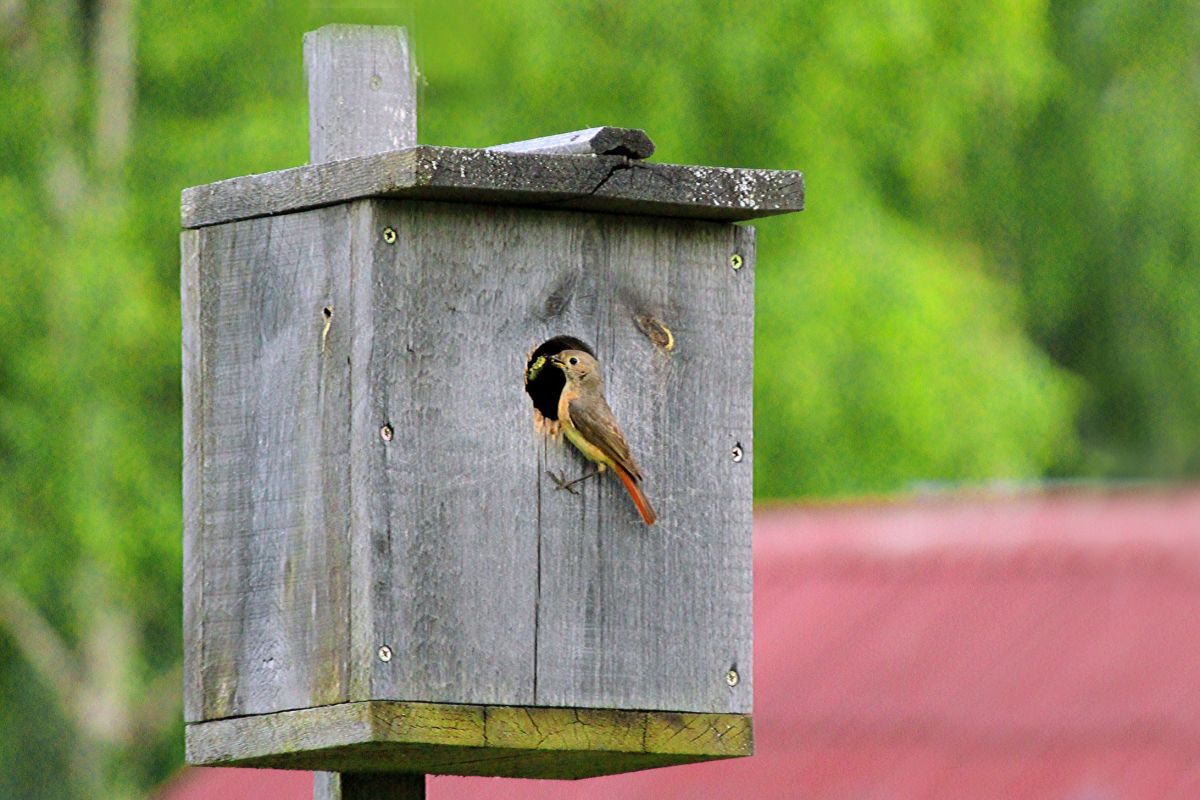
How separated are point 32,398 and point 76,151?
1.25 meters

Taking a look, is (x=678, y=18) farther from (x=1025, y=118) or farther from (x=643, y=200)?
(x=643, y=200)

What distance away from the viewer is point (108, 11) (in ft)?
38.7

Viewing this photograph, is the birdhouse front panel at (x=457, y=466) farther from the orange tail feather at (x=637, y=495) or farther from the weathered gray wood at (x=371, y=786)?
the weathered gray wood at (x=371, y=786)

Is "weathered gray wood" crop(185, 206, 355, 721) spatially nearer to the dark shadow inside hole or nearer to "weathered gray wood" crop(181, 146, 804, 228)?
"weathered gray wood" crop(181, 146, 804, 228)

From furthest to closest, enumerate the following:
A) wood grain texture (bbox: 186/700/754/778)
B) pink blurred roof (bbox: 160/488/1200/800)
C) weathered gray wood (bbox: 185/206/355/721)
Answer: pink blurred roof (bbox: 160/488/1200/800) → weathered gray wood (bbox: 185/206/355/721) → wood grain texture (bbox: 186/700/754/778)

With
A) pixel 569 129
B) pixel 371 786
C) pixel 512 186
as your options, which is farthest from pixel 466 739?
pixel 569 129

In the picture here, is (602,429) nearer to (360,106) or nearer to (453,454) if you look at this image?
(453,454)

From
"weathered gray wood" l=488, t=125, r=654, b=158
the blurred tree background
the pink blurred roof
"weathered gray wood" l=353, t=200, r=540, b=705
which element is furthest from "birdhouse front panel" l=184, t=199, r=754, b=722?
the blurred tree background

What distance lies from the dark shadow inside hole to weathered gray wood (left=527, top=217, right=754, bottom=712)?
23 millimetres

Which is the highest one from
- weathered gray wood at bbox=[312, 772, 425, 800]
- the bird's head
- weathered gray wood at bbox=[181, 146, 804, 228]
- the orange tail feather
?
weathered gray wood at bbox=[181, 146, 804, 228]

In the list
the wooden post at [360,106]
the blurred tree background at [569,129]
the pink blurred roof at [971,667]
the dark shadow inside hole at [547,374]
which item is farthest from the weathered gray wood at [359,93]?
the blurred tree background at [569,129]

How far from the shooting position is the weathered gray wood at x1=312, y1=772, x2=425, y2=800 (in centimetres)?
378

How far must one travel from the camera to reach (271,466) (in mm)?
3732

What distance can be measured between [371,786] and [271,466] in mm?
506
